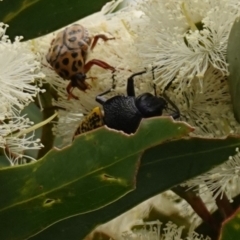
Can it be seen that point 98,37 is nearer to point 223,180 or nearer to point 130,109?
point 130,109

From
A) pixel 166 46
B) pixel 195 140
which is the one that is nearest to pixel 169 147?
pixel 195 140

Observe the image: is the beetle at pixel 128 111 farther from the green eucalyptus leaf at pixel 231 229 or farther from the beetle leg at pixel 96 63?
the green eucalyptus leaf at pixel 231 229

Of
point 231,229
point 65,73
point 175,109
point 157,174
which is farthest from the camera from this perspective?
point 65,73

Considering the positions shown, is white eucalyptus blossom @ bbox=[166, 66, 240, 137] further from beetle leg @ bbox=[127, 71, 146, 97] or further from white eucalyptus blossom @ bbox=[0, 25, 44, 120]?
white eucalyptus blossom @ bbox=[0, 25, 44, 120]

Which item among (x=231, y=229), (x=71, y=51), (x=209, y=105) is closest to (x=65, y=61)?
(x=71, y=51)

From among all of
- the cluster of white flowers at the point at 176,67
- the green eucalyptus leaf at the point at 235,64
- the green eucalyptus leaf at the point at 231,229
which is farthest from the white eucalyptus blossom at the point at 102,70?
the green eucalyptus leaf at the point at 231,229

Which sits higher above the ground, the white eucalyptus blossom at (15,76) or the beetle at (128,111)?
the white eucalyptus blossom at (15,76)

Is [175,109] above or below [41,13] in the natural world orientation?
below
